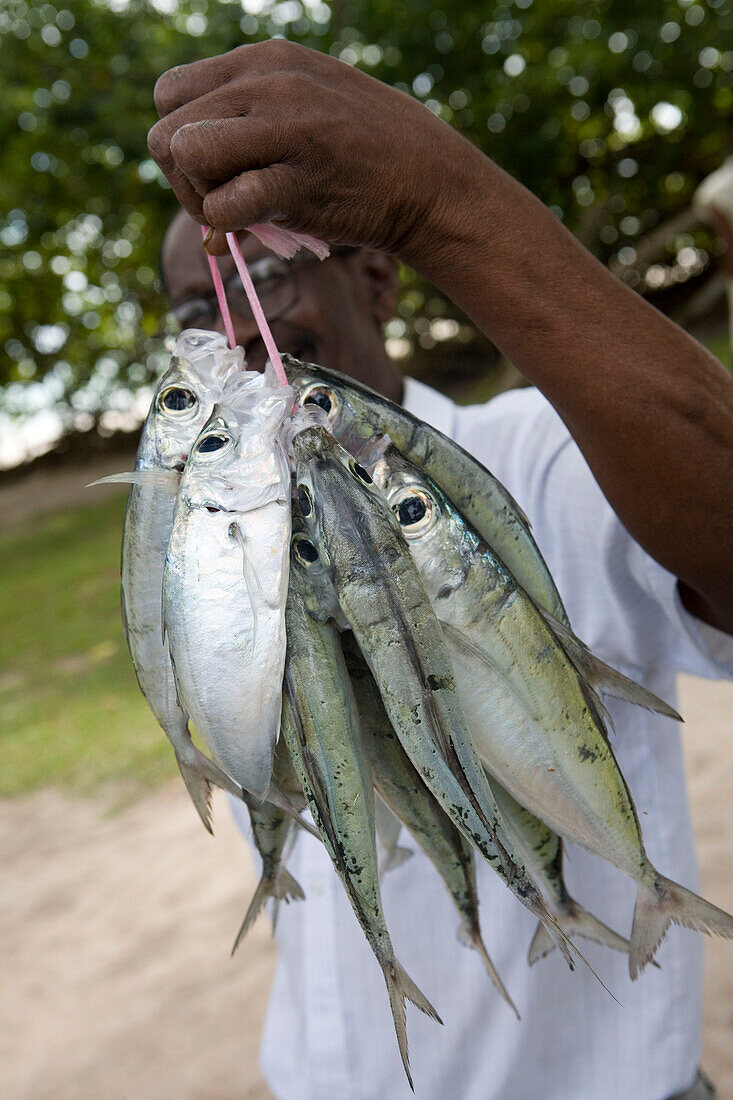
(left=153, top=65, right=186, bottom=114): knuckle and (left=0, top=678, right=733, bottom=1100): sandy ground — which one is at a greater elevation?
(left=153, top=65, right=186, bottom=114): knuckle

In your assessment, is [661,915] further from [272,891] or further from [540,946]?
[272,891]

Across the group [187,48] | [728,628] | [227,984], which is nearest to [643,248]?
[187,48]

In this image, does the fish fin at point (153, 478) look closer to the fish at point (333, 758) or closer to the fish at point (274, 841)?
the fish at point (333, 758)

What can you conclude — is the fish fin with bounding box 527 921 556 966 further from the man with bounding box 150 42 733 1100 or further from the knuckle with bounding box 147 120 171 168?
the knuckle with bounding box 147 120 171 168

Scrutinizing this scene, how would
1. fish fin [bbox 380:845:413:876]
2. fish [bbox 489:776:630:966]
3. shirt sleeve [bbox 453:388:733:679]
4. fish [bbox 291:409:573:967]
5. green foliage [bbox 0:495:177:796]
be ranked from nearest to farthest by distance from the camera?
fish [bbox 291:409:573:967]
fish [bbox 489:776:630:966]
fish fin [bbox 380:845:413:876]
shirt sleeve [bbox 453:388:733:679]
green foliage [bbox 0:495:177:796]

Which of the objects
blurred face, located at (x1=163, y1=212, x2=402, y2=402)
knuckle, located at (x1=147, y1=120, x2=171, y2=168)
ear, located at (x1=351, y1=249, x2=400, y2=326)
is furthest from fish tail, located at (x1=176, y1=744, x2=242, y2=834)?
ear, located at (x1=351, y1=249, x2=400, y2=326)

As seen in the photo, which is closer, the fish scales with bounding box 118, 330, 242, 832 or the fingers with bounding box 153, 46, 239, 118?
the fingers with bounding box 153, 46, 239, 118

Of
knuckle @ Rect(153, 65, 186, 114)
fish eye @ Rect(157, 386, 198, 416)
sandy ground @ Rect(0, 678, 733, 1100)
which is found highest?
knuckle @ Rect(153, 65, 186, 114)

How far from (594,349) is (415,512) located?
320 millimetres

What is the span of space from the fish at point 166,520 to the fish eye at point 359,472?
0.83 ft

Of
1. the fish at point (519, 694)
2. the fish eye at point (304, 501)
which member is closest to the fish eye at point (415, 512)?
the fish at point (519, 694)

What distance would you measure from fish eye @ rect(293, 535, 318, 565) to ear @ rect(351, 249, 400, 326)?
3.91ft

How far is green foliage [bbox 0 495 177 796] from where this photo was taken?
239 inches

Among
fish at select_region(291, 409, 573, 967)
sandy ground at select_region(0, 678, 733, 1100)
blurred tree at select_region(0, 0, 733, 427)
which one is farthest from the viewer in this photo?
blurred tree at select_region(0, 0, 733, 427)
